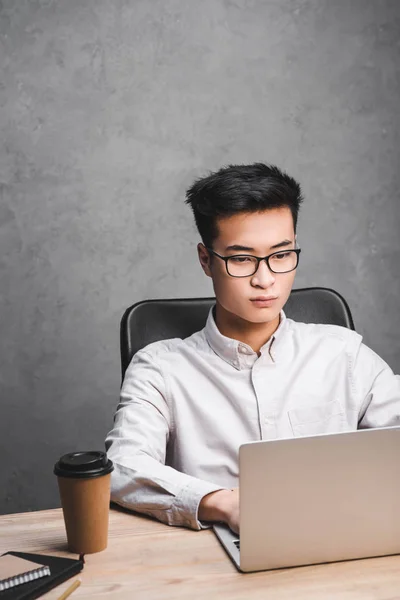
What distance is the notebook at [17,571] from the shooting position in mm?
813

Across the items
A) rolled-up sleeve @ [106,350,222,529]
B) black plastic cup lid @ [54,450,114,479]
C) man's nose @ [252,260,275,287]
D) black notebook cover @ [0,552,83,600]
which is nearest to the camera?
black notebook cover @ [0,552,83,600]

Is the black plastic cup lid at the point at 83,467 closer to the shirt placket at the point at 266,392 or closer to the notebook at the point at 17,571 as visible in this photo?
the notebook at the point at 17,571

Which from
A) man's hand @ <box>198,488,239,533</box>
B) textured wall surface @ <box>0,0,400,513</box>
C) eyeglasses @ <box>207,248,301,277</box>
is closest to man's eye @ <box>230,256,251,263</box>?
eyeglasses @ <box>207,248,301,277</box>

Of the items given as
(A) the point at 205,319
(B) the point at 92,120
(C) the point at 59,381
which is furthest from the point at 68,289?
(A) the point at 205,319

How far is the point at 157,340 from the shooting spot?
Answer: 162 centimetres

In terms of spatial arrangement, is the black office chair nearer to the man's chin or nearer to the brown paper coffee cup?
the man's chin

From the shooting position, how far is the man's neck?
5.11 ft

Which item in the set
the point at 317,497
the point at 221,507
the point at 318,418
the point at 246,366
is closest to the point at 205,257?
the point at 246,366

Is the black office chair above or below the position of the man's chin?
below

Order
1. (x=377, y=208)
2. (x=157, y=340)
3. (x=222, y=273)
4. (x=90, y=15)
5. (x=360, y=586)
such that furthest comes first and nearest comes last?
(x=377, y=208) < (x=90, y=15) < (x=157, y=340) < (x=222, y=273) < (x=360, y=586)

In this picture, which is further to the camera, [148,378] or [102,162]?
[102,162]

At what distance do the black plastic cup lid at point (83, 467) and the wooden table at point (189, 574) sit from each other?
4.6 inches

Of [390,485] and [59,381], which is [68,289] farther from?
[390,485]

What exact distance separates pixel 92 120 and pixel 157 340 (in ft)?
3.80
